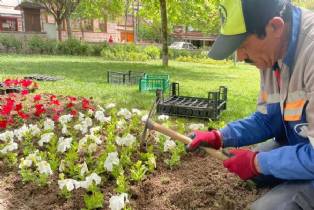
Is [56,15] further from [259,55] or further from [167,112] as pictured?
[259,55]

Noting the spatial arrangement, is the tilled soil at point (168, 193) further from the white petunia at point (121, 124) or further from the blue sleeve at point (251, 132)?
the white petunia at point (121, 124)

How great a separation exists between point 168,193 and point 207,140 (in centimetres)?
57

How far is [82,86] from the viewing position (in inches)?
349

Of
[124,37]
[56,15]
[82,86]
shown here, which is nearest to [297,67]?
[82,86]

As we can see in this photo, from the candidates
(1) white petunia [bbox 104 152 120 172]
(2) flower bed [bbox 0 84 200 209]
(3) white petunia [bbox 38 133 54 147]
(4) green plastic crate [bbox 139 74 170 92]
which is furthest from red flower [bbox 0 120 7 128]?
(4) green plastic crate [bbox 139 74 170 92]

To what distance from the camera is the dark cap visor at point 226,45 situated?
6.72 feet

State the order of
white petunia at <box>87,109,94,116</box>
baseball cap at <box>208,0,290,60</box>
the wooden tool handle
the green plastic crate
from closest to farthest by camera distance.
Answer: baseball cap at <box>208,0,290,60</box>, the wooden tool handle, white petunia at <box>87,109,94,116</box>, the green plastic crate

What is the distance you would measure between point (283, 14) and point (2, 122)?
356 cm

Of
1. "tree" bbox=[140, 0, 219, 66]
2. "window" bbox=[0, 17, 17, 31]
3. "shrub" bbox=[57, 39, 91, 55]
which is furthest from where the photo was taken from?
"window" bbox=[0, 17, 17, 31]

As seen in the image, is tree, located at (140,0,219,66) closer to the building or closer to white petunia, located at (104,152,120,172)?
white petunia, located at (104,152,120,172)

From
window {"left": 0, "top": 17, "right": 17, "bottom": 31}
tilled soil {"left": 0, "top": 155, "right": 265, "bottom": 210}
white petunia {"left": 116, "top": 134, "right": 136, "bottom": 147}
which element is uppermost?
window {"left": 0, "top": 17, "right": 17, "bottom": 31}

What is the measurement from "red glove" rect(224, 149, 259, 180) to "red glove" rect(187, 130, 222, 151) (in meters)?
0.43

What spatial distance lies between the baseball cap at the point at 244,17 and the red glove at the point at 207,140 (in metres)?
A: 0.97

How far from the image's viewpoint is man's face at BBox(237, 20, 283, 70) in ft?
6.72
